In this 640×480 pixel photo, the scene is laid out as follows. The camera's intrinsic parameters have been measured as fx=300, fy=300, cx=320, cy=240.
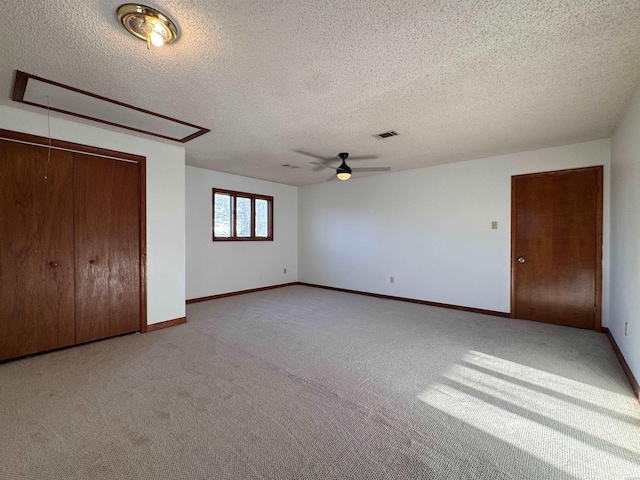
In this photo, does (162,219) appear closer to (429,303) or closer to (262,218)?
(262,218)

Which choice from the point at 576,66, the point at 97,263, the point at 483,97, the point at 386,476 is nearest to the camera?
the point at 386,476

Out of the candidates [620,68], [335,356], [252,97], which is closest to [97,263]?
[252,97]

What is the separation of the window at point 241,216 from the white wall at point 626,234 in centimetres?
563

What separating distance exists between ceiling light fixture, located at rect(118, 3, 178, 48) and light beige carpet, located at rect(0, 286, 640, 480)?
2399 mm

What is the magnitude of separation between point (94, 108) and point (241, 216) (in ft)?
11.7

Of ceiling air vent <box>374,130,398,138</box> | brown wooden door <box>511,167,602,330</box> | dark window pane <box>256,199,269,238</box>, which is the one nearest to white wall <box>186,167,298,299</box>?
dark window pane <box>256,199,269,238</box>

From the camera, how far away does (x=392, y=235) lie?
5.78m

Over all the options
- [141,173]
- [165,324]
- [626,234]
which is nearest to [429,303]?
[626,234]

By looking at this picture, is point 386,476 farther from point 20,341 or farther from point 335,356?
point 20,341

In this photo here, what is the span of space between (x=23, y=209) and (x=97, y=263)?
32.9 inches

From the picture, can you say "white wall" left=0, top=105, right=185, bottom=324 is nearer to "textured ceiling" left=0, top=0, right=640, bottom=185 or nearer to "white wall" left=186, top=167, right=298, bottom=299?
"textured ceiling" left=0, top=0, right=640, bottom=185

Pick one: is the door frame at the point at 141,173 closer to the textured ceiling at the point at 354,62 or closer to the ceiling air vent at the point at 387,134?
the textured ceiling at the point at 354,62

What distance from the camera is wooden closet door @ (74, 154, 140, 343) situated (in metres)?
3.34

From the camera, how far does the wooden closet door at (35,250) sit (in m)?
2.89
